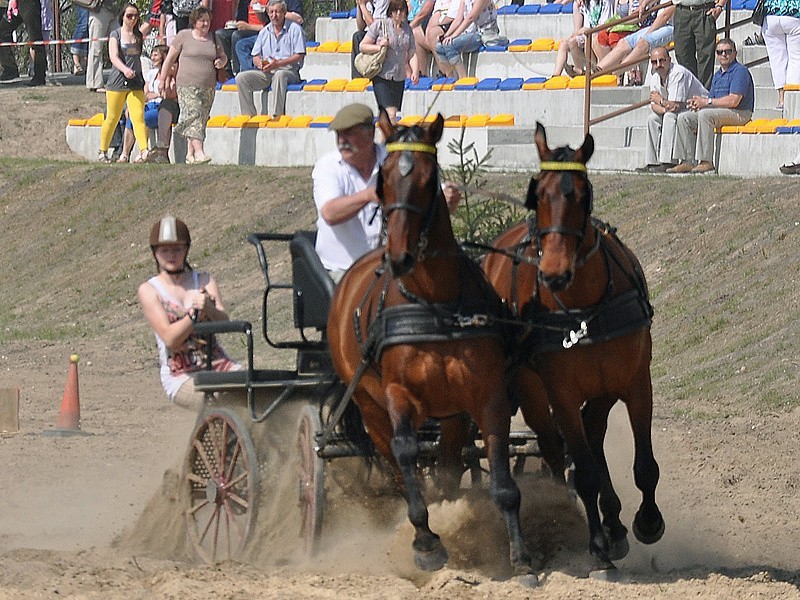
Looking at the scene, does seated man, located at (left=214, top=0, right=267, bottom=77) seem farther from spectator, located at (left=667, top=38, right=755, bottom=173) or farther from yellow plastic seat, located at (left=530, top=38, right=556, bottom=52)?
spectator, located at (left=667, top=38, right=755, bottom=173)

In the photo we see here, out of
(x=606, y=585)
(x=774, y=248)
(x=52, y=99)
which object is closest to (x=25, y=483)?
(x=606, y=585)

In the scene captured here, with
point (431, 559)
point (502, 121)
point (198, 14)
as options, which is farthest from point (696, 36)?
point (431, 559)

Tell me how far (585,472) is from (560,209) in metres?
1.21

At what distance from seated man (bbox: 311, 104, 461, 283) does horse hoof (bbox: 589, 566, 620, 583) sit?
1.80 metres

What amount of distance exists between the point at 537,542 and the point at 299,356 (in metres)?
1.56

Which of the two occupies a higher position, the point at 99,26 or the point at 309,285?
the point at 309,285

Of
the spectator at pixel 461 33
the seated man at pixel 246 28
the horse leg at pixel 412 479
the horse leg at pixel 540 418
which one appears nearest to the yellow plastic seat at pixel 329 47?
the seated man at pixel 246 28

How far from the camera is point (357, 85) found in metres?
20.7

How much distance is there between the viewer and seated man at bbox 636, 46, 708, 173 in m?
16.0

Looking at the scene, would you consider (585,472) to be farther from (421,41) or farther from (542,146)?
(421,41)

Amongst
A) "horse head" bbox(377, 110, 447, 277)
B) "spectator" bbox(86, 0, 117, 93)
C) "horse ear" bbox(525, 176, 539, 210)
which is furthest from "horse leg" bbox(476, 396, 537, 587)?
"spectator" bbox(86, 0, 117, 93)

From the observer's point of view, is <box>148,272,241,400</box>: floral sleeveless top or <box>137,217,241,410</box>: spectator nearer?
<box>137,217,241,410</box>: spectator

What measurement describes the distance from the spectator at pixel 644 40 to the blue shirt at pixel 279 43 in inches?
155

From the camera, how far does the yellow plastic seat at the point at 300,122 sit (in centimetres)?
2000
